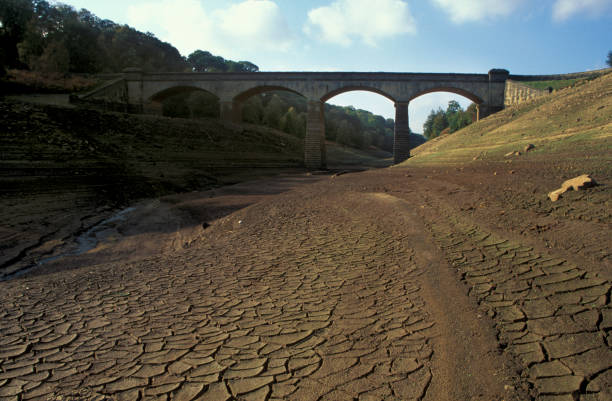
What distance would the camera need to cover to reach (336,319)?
11.4 feet

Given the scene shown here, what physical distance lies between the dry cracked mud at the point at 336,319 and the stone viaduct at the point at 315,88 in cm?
2406

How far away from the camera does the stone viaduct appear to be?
94.3 feet

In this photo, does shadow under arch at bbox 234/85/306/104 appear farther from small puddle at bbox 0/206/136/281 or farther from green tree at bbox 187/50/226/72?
green tree at bbox 187/50/226/72

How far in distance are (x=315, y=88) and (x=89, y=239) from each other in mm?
25716

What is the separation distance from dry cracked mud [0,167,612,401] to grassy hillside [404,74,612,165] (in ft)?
15.8

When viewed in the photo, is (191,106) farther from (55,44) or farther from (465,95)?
(465,95)

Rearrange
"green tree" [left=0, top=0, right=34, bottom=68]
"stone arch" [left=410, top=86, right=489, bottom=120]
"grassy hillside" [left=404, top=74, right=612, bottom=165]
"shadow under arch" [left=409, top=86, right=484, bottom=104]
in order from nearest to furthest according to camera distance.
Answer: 1. "grassy hillside" [left=404, top=74, right=612, bottom=165]
2. "stone arch" [left=410, top=86, right=489, bottom=120]
3. "shadow under arch" [left=409, top=86, right=484, bottom=104]
4. "green tree" [left=0, top=0, right=34, bottom=68]

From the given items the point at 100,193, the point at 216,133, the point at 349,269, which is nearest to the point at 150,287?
the point at 349,269

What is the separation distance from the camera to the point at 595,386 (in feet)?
7.67

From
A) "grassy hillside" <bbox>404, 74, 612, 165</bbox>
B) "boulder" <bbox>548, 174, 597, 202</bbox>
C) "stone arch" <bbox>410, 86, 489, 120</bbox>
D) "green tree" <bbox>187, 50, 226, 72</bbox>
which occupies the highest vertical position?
"green tree" <bbox>187, 50, 226, 72</bbox>

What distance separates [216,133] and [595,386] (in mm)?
27656

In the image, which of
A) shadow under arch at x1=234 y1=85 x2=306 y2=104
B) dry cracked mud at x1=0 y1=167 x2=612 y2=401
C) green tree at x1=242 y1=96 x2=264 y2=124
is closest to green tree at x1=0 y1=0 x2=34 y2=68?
shadow under arch at x1=234 y1=85 x2=306 y2=104

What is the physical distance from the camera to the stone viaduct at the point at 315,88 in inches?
1132

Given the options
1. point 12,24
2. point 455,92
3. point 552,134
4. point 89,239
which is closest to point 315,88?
point 455,92
